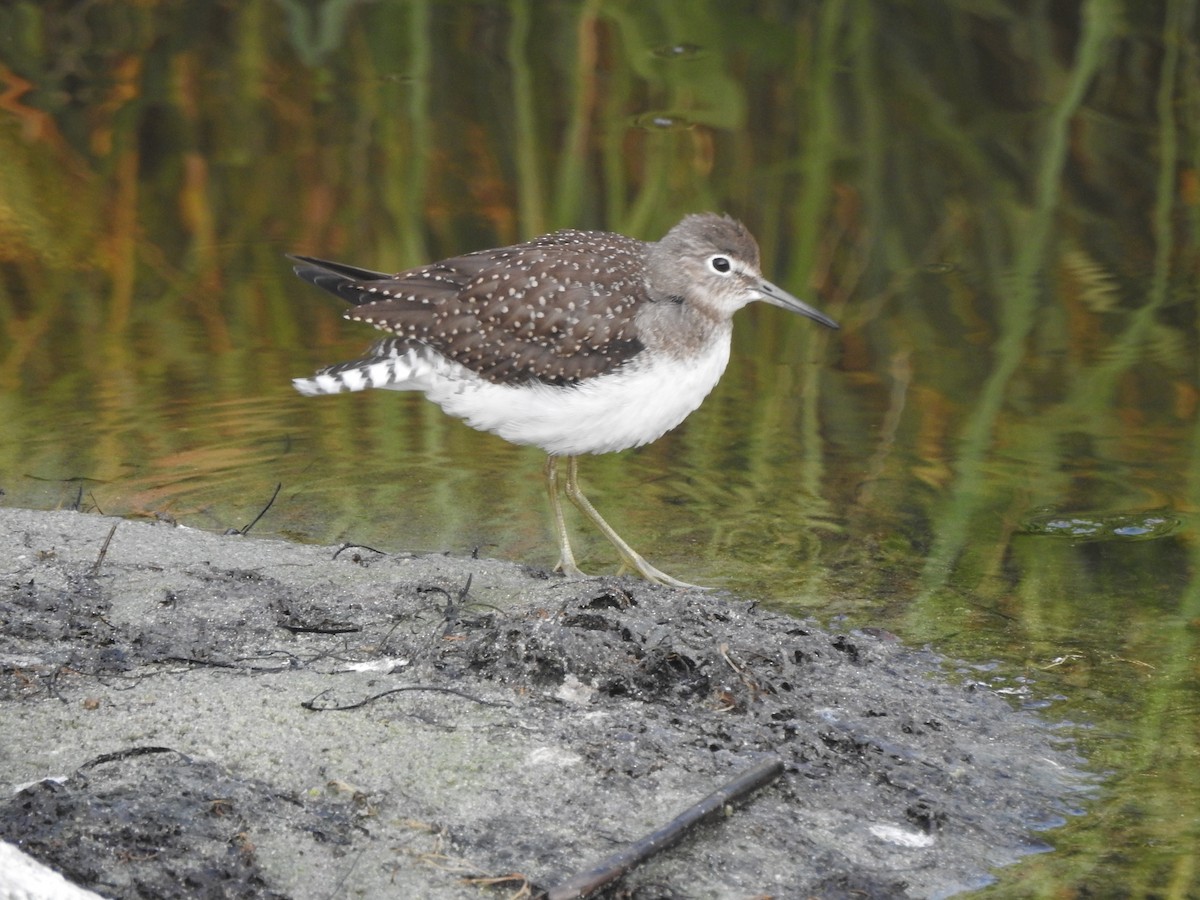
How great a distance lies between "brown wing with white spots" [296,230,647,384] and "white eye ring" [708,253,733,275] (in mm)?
243

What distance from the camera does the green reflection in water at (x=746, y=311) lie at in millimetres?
5500

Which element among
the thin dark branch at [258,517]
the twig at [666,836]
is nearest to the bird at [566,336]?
the thin dark branch at [258,517]

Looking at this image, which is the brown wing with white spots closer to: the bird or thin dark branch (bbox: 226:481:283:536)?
the bird

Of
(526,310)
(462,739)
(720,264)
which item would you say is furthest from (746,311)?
(462,739)

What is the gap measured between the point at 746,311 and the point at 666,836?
16.3ft

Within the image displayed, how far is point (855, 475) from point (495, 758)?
115 inches

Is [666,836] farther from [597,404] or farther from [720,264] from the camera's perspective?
[720,264]

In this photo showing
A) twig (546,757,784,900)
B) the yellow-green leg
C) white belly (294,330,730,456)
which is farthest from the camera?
→ the yellow-green leg

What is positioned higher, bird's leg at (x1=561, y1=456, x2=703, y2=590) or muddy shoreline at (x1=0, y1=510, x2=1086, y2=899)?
muddy shoreline at (x1=0, y1=510, x2=1086, y2=899)

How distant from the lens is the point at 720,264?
5648 millimetres

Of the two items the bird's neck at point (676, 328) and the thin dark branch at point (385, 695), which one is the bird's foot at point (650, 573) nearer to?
the bird's neck at point (676, 328)

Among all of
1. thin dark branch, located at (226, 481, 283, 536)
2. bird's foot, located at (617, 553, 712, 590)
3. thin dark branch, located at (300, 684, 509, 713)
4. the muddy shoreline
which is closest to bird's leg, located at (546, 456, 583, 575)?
bird's foot, located at (617, 553, 712, 590)

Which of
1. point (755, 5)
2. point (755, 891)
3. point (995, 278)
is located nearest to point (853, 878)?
point (755, 891)

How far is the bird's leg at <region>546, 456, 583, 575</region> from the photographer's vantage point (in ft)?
18.1
